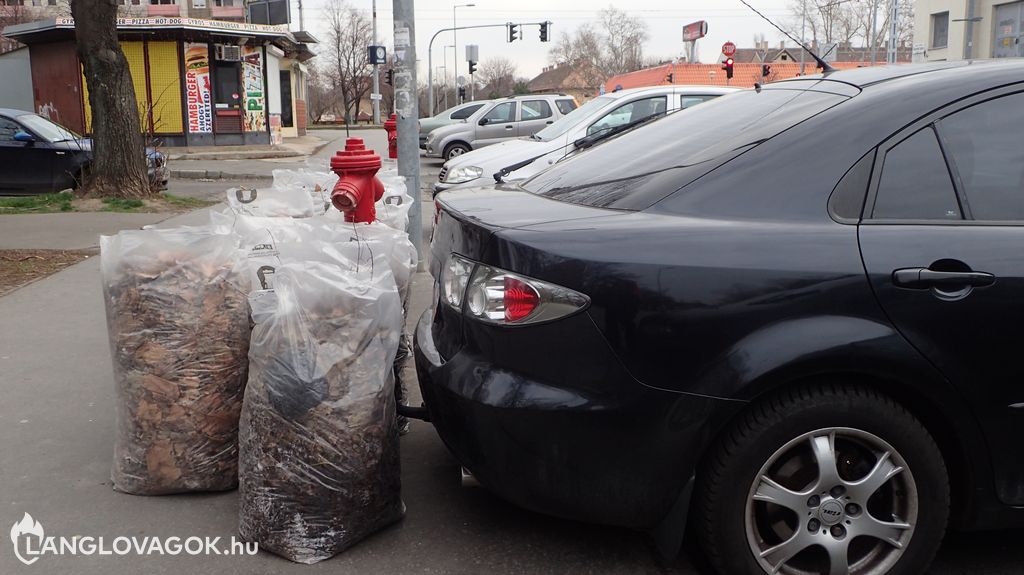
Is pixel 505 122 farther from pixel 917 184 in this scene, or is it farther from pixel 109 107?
pixel 917 184

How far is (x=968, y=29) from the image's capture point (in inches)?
1216

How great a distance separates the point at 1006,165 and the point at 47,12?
70544 millimetres

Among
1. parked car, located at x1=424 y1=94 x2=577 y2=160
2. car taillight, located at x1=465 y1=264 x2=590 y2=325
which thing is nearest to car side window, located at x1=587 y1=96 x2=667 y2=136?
car taillight, located at x1=465 y1=264 x2=590 y2=325

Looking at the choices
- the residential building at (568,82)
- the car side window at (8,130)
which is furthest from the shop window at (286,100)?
the residential building at (568,82)

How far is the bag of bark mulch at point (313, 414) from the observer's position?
2.92 meters

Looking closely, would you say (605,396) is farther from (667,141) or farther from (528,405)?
(667,141)

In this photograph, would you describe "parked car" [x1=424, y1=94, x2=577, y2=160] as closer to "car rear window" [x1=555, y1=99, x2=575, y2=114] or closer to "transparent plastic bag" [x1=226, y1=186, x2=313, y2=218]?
"car rear window" [x1=555, y1=99, x2=575, y2=114]

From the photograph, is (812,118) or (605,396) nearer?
(605,396)

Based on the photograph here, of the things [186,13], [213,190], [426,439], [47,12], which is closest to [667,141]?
[426,439]

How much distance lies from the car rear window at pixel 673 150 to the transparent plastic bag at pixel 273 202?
1244mm

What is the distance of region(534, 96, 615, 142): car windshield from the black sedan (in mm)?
7665

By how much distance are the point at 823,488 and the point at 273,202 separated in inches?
112

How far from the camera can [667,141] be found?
133 inches

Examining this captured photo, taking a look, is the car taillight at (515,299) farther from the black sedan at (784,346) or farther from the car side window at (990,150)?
the car side window at (990,150)
